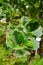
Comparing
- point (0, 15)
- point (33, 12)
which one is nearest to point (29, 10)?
point (33, 12)

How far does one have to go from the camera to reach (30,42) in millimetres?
353

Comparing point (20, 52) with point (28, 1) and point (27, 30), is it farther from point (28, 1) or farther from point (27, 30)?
point (28, 1)

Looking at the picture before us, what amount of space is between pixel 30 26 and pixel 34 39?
52 millimetres

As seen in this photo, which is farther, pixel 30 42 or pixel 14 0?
pixel 14 0

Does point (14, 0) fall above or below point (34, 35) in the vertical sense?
above

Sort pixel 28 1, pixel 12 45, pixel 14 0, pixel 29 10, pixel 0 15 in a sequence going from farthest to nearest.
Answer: pixel 29 10, pixel 28 1, pixel 14 0, pixel 0 15, pixel 12 45

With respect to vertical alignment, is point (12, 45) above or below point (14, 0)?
below

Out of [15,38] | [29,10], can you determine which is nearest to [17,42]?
[15,38]

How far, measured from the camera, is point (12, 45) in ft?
1.13

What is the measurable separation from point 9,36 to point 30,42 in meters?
0.04

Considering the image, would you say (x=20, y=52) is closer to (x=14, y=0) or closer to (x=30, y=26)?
(x=30, y=26)

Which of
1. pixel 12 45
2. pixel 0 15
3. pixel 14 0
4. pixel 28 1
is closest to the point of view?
pixel 12 45

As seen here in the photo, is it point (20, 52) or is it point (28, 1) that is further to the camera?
point (28, 1)

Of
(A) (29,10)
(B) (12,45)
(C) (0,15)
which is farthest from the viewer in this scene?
(A) (29,10)
